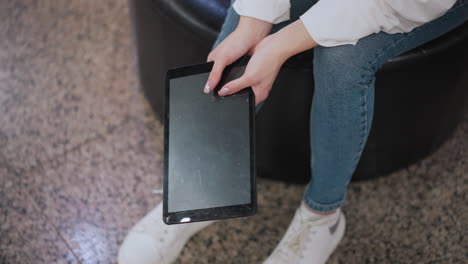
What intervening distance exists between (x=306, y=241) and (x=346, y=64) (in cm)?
40

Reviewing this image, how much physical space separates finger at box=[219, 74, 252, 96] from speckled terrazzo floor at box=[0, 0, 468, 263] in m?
0.41

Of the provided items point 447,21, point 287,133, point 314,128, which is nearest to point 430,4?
point 447,21

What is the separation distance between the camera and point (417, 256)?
1031 mm

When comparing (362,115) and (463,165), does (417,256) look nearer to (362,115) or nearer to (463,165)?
(463,165)

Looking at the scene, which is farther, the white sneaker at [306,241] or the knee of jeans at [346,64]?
the white sneaker at [306,241]

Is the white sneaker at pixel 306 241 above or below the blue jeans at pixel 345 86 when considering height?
below

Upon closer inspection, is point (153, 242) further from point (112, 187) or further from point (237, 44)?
point (237, 44)

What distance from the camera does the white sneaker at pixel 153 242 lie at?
100 centimetres

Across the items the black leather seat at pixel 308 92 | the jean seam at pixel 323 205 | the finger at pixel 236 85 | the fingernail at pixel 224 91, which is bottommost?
the jean seam at pixel 323 205

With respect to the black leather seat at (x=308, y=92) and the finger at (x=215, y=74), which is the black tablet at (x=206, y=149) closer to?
the finger at (x=215, y=74)

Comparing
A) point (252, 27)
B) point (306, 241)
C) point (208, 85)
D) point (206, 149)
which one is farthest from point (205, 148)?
point (306, 241)

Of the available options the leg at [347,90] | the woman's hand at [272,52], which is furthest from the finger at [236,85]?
the leg at [347,90]

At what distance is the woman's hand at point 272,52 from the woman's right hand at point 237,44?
0.03 meters

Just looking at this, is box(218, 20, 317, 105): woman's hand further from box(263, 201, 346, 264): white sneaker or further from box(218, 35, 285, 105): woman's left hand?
box(263, 201, 346, 264): white sneaker
